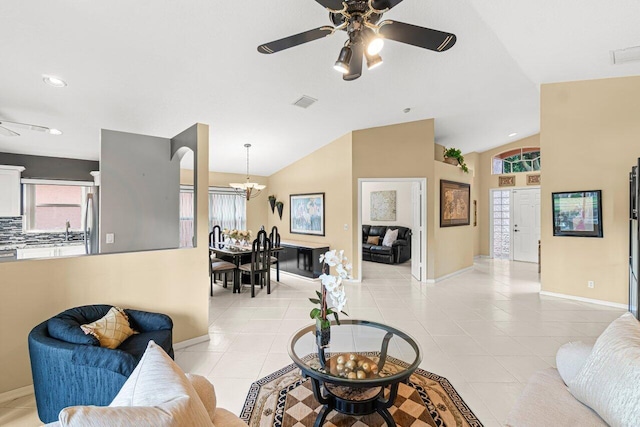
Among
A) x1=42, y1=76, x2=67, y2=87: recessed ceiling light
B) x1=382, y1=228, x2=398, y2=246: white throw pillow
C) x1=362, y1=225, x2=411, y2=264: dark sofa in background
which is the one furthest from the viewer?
x1=382, y1=228, x2=398, y2=246: white throw pillow

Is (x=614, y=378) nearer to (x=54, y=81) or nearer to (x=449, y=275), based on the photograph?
(x=54, y=81)

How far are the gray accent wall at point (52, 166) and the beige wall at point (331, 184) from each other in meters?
4.07

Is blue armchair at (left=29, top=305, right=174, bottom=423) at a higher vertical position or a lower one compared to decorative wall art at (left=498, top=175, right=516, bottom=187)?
lower

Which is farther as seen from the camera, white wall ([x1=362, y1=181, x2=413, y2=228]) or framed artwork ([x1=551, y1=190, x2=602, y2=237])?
white wall ([x1=362, y1=181, x2=413, y2=228])

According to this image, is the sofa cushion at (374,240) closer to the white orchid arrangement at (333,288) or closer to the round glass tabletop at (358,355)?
the round glass tabletop at (358,355)

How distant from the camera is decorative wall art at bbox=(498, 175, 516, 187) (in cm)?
792

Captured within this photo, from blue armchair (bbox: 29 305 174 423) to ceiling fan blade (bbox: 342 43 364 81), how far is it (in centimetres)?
242

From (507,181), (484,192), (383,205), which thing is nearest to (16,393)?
(383,205)

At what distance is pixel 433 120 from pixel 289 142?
9.42ft

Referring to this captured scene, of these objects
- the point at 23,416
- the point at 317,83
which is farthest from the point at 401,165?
the point at 23,416

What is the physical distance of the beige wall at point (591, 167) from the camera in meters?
3.99

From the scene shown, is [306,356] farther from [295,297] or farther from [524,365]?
[295,297]

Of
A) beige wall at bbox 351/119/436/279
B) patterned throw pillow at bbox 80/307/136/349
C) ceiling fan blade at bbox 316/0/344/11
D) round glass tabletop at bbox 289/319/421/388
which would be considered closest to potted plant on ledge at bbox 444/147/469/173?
beige wall at bbox 351/119/436/279

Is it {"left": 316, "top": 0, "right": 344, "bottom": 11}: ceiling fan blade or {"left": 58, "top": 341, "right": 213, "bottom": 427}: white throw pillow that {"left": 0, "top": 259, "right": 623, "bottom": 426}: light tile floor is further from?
{"left": 316, "top": 0, "right": 344, "bottom": 11}: ceiling fan blade
